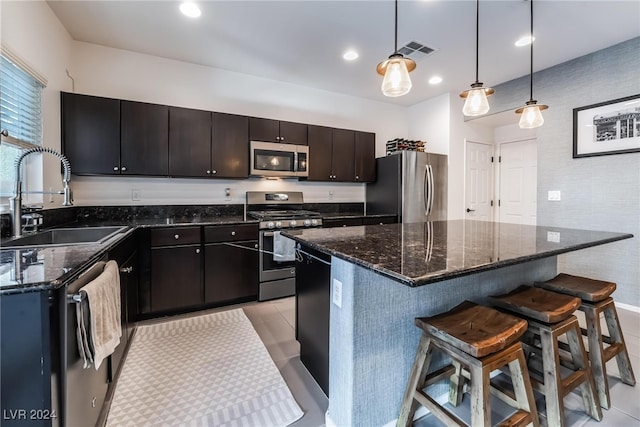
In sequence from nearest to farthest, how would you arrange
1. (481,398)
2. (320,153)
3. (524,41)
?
(481,398)
(524,41)
(320,153)

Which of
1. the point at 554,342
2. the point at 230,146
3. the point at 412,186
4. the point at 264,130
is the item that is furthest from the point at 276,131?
the point at 554,342

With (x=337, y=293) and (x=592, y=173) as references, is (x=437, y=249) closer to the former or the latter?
(x=337, y=293)

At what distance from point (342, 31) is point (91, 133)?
263cm

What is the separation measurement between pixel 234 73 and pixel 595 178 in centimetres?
446

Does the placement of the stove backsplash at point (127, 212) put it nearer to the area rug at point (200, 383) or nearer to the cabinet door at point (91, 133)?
the cabinet door at point (91, 133)

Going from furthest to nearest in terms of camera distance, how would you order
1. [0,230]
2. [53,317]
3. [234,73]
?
[234,73] → [0,230] → [53,317]

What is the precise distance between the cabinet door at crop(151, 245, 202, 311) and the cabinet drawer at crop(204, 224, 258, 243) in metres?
0.17

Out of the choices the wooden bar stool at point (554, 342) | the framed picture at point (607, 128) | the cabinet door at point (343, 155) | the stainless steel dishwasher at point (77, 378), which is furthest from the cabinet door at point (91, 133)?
the framed picture at point (607, 128)

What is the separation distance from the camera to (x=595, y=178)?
3.17m

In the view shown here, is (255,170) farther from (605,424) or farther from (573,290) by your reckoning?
(605,424)

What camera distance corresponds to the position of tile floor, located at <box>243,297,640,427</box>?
1.54 metres

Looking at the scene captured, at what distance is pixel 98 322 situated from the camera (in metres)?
1.21

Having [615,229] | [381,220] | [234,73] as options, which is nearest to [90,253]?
[234,73]

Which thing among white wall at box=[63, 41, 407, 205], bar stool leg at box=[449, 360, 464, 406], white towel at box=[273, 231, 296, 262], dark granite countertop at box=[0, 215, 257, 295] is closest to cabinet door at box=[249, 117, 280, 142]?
white wall at box=[63, 41, 407, 205]
